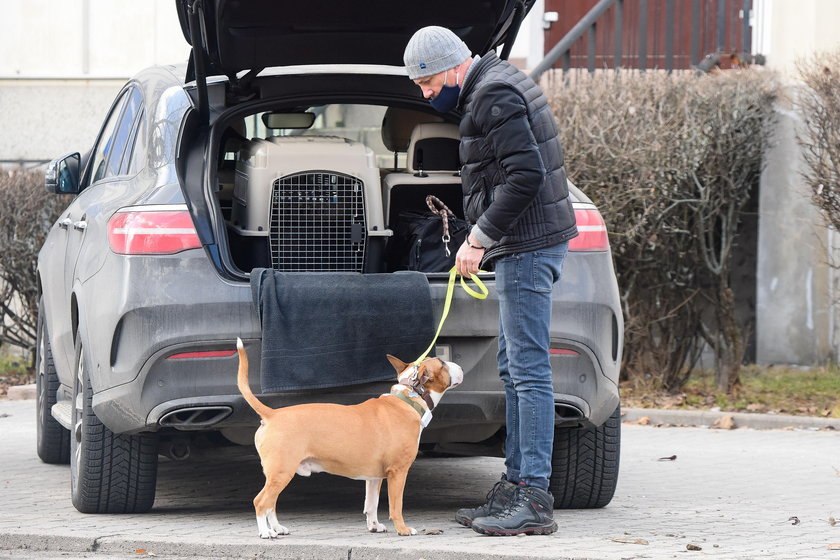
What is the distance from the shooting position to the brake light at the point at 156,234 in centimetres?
507

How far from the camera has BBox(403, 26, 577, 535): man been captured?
491 centimetres

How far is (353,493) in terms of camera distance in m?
6.49

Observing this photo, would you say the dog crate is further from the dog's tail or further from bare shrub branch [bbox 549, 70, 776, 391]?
bare shrub branch [bbox 549, 70, 776, 391]

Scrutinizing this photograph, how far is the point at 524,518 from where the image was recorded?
201 inches

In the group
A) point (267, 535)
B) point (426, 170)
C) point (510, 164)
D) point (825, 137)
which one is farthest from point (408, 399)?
point (825, 137)

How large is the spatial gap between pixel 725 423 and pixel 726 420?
0.03 m

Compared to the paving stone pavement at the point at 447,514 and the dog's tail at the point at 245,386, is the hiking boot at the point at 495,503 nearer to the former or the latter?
the paving stone pavement at the point at 447,514

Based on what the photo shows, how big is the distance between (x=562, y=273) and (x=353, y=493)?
1778 millimetres

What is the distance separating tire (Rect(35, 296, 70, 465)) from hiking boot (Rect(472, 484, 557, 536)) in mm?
2793

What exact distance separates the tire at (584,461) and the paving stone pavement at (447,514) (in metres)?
0.10

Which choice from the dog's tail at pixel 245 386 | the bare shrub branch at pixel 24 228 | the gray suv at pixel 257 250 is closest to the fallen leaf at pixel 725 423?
the gray suv at pixel 257 250

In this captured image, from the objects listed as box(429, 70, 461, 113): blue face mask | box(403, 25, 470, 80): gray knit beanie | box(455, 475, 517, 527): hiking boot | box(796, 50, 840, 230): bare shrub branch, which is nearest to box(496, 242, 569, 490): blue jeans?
box(455, 475, 517, 527): hiking boot

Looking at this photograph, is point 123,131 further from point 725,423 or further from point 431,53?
point 725,423

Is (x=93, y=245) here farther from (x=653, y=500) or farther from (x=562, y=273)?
(x=653, y=500)
